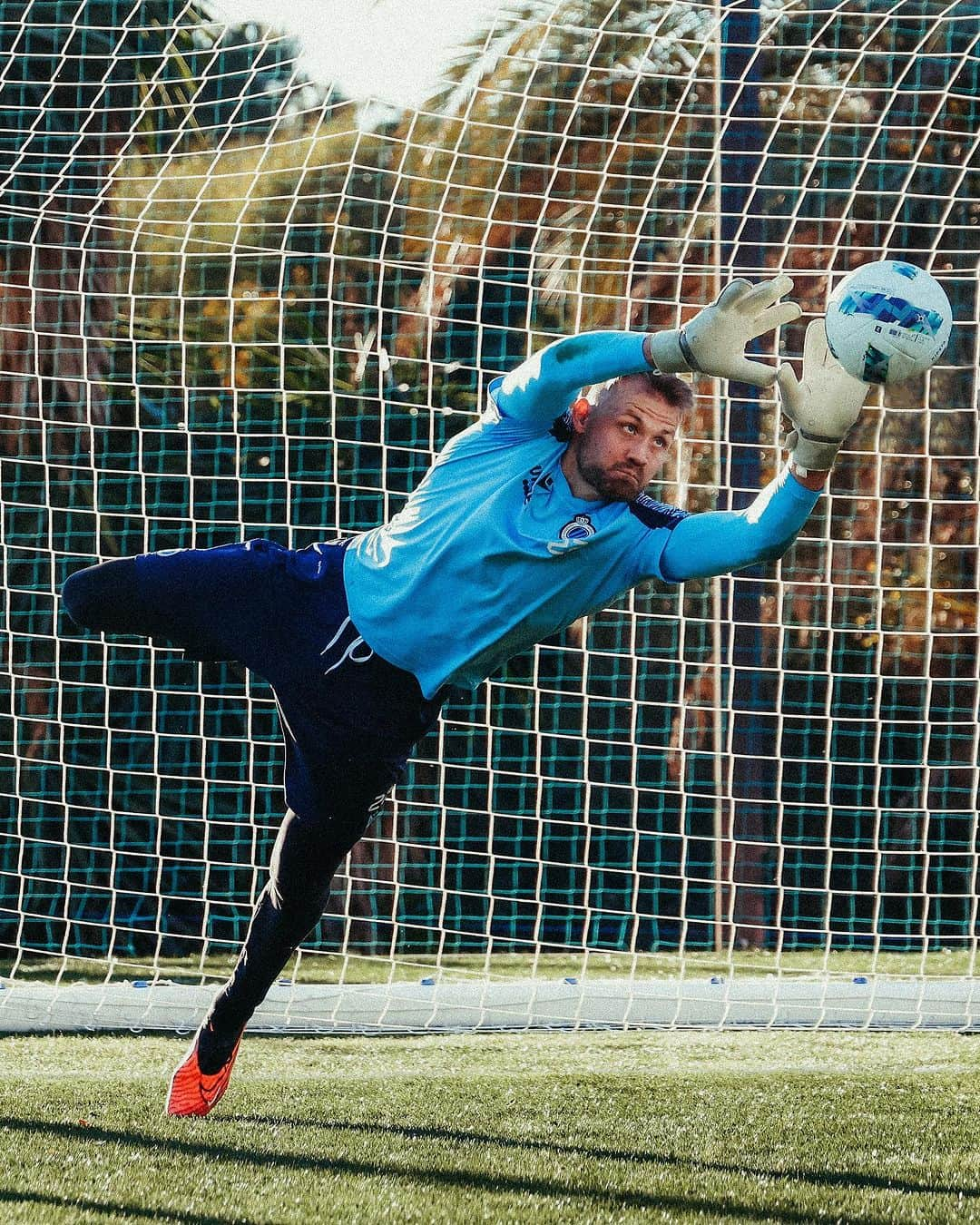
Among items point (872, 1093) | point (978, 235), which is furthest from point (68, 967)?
point (978, 235)

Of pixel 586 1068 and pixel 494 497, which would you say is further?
pixel 586 1068

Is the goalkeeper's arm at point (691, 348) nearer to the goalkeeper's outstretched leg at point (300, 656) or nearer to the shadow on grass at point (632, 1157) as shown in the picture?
the goalkeeper's outstretched leg at point (300, 656)

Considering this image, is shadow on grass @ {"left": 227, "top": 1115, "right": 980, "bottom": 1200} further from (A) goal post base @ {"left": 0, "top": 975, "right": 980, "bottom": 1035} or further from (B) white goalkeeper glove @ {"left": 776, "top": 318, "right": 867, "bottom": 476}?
(A) goal post base @ {"left": 0, "top": 975, "right": 980, "bottom": 1035}

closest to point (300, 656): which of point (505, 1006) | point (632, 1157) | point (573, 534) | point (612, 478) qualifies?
point (573, 534)

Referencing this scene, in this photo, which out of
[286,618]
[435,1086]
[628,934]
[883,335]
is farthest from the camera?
[628,934]

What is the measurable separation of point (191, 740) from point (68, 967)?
1.80 metres

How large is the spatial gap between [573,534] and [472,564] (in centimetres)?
22

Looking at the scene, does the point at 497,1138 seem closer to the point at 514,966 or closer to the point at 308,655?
the point at 308,655

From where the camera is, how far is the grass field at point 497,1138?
317 centimetres

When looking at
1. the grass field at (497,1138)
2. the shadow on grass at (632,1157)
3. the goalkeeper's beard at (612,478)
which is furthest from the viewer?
the shadow on grass at (632,1157)

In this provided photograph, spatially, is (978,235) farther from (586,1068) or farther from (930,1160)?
(930,1160)

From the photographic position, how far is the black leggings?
3.53m

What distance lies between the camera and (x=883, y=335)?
301cm

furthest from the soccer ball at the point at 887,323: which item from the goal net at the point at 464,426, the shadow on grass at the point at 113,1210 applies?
the goal net at the point at 464,426
